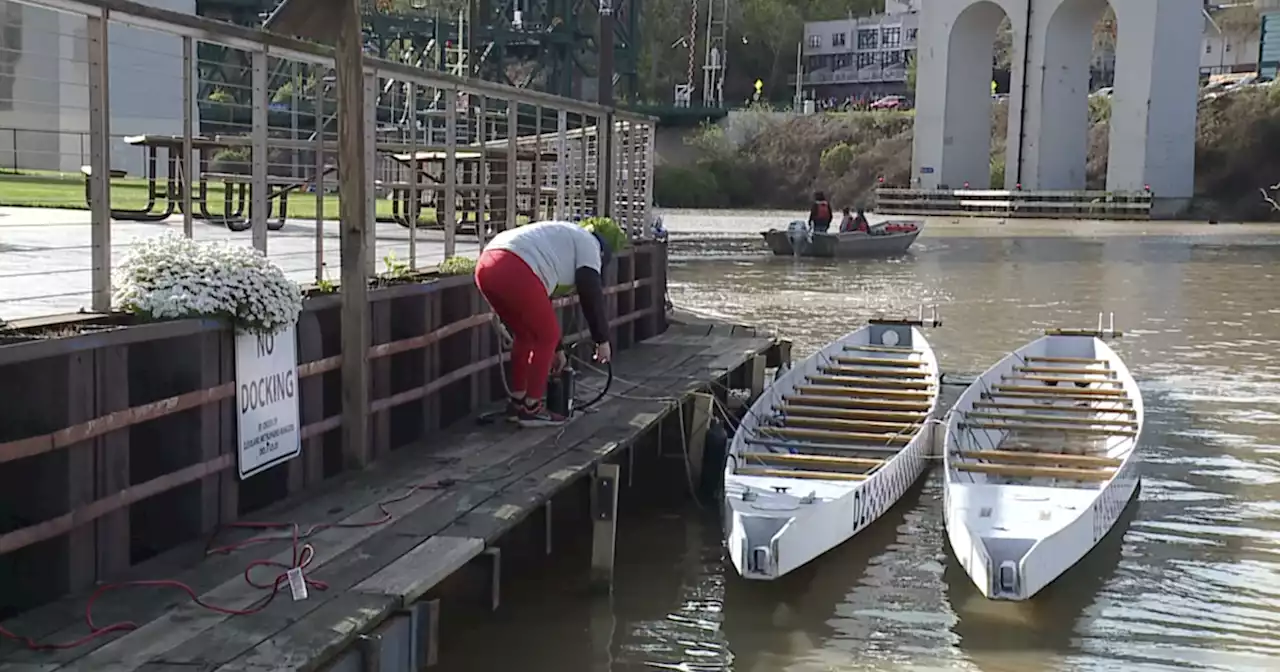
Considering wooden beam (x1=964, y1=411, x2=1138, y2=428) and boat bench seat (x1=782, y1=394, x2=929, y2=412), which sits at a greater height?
boat bench seat (x1=782, y1=394, x2=929, y2=412)

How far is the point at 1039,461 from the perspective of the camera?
10.9 meters

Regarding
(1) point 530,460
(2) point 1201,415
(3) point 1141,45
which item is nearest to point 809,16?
(3) point 1141,45

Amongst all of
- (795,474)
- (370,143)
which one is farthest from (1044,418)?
(370,143)

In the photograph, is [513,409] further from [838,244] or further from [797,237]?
[797,237]

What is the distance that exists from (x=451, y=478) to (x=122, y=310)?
2.15 metres

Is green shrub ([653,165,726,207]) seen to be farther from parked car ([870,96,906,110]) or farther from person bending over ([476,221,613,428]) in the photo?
person bending over ([476,221,613,428])

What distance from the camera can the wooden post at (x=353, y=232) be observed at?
25.8 ft

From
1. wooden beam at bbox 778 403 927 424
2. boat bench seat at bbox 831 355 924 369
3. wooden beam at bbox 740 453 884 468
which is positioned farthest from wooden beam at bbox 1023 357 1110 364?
wooden beam at bbox 740 453 884 468

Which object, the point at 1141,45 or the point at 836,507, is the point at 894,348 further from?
the point at 1141,45

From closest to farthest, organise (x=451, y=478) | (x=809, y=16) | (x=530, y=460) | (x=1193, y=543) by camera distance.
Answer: (x=451, y=478) < (x=530, y=460) < (x=1193, y=543) < (x=809, y=16)

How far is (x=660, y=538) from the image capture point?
10539mm

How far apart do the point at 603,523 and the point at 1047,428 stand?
15.6 feet

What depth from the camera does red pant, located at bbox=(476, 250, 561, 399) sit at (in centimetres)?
925

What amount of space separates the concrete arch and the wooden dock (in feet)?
167
